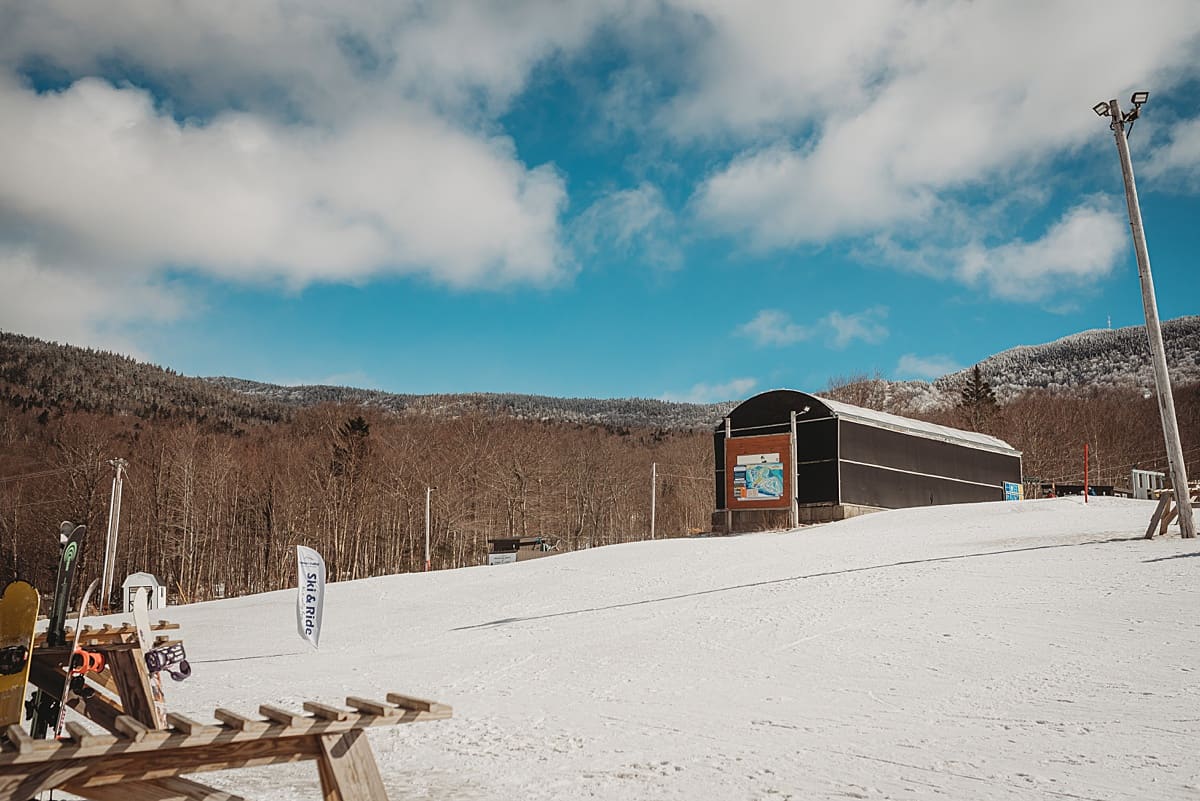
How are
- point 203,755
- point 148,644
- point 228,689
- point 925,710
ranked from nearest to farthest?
1. point 203,755
2. point 148,644
3. point 925,710
4. point 228,689

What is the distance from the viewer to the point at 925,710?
8258 millimetres

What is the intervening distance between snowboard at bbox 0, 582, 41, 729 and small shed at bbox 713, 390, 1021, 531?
2761cm

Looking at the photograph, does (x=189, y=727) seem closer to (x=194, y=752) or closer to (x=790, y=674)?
(x=194, y=752)

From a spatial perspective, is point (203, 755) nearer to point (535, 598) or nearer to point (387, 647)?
point (387, 647)

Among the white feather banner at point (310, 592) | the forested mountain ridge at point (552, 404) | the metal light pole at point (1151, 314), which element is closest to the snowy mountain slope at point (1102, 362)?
the forested mountain ridge at point (552, 404)

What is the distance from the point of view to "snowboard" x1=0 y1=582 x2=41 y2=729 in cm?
522

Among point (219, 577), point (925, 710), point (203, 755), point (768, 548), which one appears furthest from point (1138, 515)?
point (219, 577)

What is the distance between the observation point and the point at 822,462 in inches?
1230

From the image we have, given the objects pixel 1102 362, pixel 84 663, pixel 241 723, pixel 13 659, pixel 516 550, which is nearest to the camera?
pixel 241 723

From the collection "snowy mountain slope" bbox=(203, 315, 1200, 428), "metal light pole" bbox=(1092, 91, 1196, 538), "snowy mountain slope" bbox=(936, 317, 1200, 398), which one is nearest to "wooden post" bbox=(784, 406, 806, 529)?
"metal light pole" bbox=(1092, 91, 1196, 538)

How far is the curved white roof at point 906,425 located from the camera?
104 ft

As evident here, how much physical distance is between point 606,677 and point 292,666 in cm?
587

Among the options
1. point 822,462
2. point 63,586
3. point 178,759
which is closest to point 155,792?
point 178,759

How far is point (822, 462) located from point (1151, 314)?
1404 centimetres
